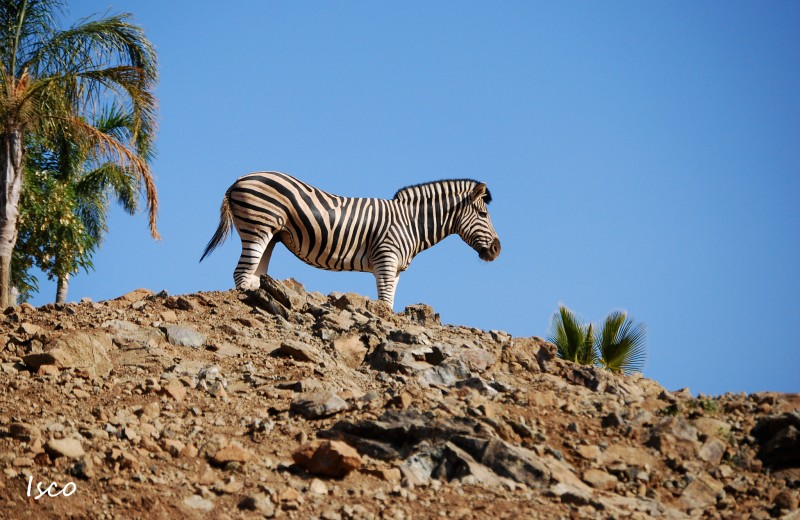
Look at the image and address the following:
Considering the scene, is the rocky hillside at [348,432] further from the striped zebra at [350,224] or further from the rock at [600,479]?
the striped zebra at [350,224]

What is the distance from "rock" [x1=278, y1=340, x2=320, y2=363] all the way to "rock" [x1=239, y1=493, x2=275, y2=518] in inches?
159

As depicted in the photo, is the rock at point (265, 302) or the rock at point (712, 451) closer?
the rock at point (712, 451)

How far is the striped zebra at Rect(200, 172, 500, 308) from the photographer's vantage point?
1552 centimetres

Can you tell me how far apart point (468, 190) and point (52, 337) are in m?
8.42

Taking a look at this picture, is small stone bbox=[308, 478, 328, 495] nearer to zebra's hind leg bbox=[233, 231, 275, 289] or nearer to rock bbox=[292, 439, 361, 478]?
rock bbox=[292, 439, 361, 478]

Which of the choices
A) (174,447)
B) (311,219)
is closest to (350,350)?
(311,219)

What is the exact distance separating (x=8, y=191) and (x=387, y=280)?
7520 mm

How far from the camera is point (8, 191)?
56.3ft

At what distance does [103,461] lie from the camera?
28.7ft

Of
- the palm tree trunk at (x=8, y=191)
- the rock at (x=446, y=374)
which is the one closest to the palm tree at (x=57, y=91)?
the palm tree trunk at (x=8, y=191)

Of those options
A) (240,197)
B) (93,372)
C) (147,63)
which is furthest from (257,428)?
(147,63)

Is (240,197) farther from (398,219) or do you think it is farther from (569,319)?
(569,319)

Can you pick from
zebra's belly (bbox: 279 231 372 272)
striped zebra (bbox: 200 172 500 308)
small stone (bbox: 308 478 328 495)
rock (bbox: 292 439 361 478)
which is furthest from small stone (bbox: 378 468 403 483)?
zebra's belly (bbox: 279 231 372 272)

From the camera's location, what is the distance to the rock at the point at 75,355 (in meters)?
11.1
